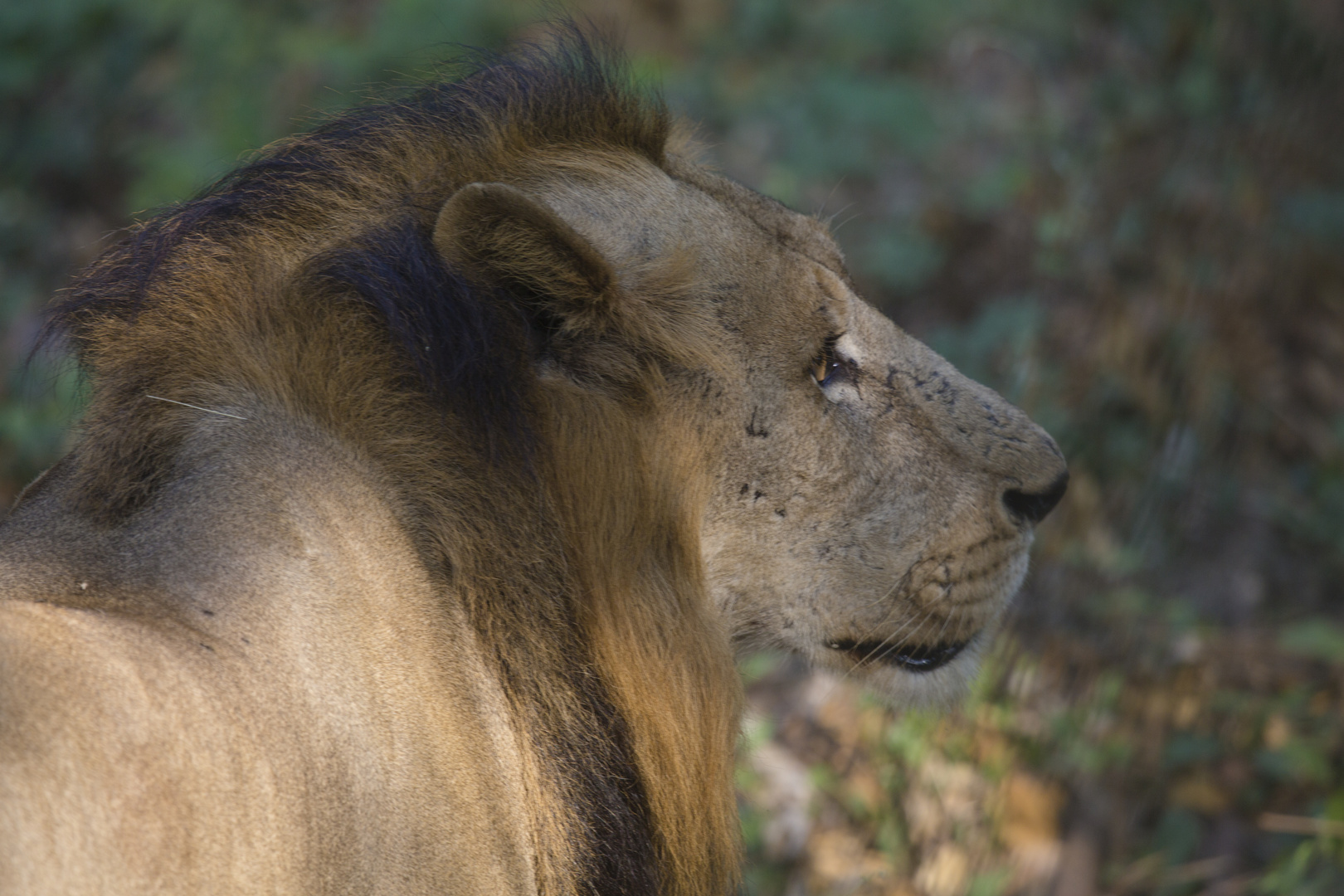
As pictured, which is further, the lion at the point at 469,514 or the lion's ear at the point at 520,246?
the lion's ear at the point at 520,246

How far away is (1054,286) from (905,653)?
9.26 feet

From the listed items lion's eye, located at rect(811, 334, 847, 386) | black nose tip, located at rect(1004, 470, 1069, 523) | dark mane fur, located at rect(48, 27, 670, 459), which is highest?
dark mane fur, located at rect(48, 27, 670, 459)

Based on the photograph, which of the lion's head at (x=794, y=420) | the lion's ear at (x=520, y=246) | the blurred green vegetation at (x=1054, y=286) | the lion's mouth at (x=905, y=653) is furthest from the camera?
the blurred green vegetation at (x=1054, y=286)

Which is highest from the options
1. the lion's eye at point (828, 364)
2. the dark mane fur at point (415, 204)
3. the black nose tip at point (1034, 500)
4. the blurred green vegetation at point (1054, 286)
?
the dark mane fur at point (415, 204)

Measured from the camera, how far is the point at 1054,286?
485 cm

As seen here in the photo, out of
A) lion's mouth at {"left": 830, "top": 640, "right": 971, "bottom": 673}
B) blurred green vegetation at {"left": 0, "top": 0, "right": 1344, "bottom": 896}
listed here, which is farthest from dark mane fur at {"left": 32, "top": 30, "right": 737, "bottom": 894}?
blurred green vegetation at {"left": 0, "top": 0, "right": 1344, "bottom": 896}

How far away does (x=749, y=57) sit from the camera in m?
7.29

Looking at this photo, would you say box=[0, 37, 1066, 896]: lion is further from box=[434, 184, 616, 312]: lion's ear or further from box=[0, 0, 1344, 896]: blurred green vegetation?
box=[0, 0, 1344, 896]: blurred green vegetation

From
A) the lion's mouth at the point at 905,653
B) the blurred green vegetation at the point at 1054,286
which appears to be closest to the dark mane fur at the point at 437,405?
the lion's mouth at the point at 905,653

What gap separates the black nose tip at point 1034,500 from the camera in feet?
7.97

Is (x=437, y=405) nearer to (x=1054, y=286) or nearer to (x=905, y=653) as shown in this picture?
(x=905, y=653)

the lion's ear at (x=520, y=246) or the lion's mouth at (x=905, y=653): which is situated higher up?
the lion's ear at (x=520, y=246)

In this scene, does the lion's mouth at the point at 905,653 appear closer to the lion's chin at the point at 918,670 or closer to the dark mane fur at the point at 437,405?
the lion's chin at the point at 918,670

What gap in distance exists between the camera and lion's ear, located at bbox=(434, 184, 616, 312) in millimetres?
1824
